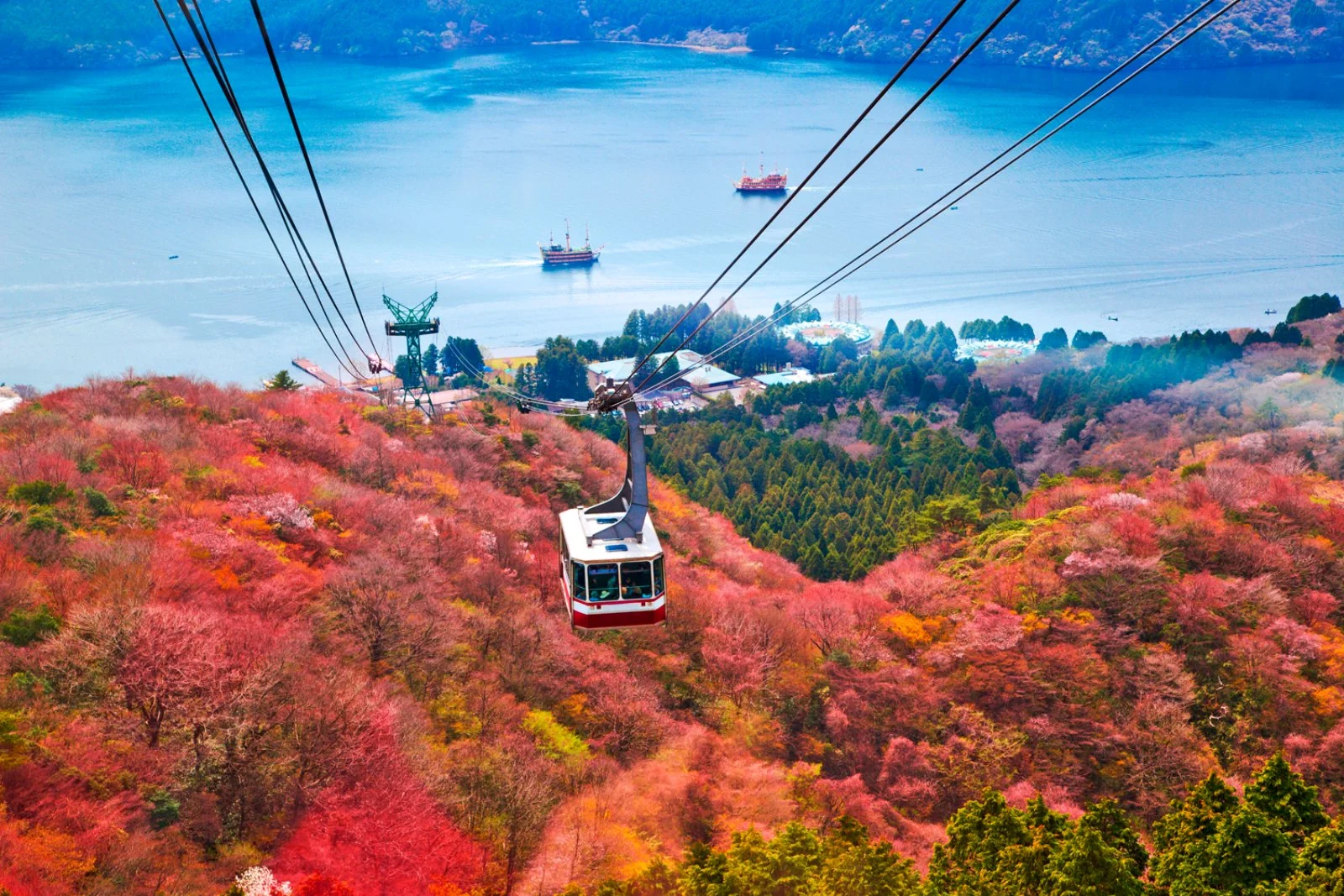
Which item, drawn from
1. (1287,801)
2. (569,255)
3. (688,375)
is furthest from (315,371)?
(1287,801)

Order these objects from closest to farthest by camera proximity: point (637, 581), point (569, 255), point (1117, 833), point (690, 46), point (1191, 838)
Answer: point (637, 581)
point (1191, 838)
point (1117, 833)
point (569, 255)
point (690, 46)

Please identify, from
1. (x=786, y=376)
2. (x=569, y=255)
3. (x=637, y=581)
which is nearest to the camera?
(x=637, y=581)

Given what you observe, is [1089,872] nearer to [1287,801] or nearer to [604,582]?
[1287,801]

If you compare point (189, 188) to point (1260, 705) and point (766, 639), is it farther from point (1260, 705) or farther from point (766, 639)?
point (1260, 705)

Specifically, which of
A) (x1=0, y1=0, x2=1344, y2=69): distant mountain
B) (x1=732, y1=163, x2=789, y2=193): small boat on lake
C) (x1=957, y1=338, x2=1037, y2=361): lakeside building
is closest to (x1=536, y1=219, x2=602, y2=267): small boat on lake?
(x1=732, y1=163, x2=789, y2=193): small boat on lake

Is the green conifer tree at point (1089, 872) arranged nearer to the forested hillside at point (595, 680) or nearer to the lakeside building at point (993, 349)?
the forested hillside at point (595, 680)

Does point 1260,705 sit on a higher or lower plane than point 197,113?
lower

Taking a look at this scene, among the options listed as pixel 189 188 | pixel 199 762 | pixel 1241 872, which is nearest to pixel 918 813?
pixel 1241 872
